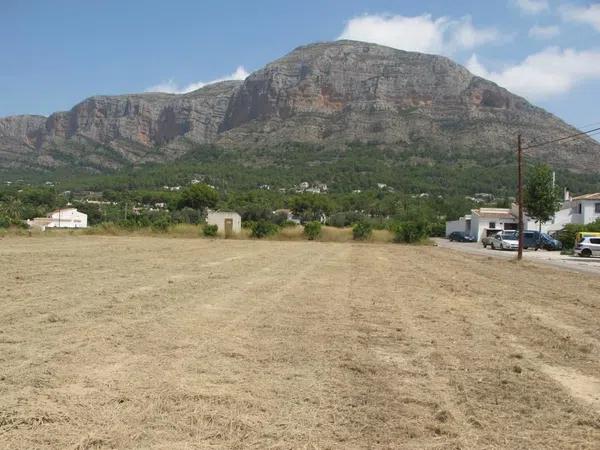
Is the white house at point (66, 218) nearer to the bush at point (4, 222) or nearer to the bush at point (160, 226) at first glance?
the bush at point (4, 222)

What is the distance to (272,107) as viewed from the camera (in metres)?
170

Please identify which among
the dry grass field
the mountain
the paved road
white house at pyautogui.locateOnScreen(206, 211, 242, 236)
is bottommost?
the paved road

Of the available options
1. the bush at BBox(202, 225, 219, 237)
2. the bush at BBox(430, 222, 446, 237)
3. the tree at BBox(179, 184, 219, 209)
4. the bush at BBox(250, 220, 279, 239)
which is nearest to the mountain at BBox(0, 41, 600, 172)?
the bush at BBox(430, 222, 446, 237)

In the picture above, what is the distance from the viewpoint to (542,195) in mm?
59594

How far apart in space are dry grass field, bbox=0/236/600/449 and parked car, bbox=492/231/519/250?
41616 millimetres

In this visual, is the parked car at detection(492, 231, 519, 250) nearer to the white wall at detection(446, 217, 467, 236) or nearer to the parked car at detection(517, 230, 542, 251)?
the parked car at detection(517, 230, 542, 251)

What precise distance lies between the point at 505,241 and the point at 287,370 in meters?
51.5

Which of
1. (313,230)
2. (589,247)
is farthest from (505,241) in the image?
(313,230)

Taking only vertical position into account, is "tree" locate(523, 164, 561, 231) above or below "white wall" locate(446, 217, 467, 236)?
above

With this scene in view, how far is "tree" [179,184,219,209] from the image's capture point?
8919 cm

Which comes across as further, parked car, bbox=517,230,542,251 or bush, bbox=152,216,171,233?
bush, bbox=152,216,171,233

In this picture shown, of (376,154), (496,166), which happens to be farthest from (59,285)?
(376,154)

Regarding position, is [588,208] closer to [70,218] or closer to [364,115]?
[70,218]

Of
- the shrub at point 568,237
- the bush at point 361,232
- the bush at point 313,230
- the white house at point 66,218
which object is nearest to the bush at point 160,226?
the bush at point 313,230
